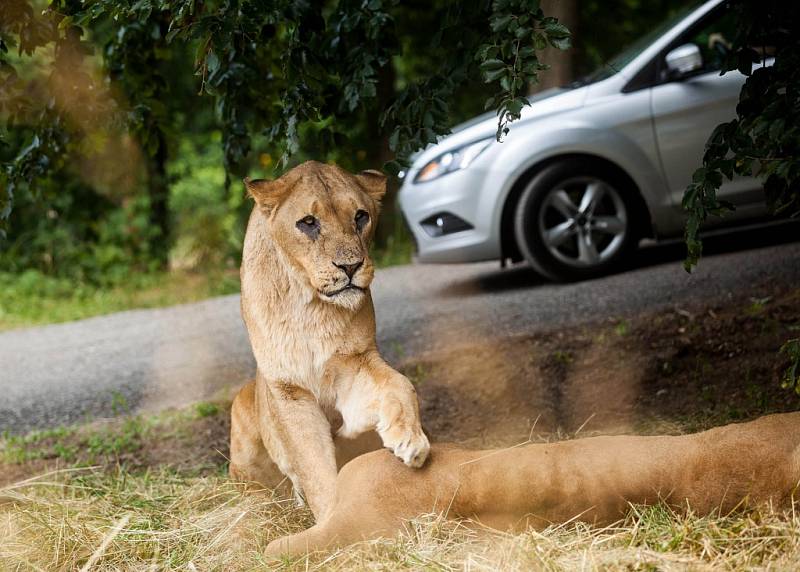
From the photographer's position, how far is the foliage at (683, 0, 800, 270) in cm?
348

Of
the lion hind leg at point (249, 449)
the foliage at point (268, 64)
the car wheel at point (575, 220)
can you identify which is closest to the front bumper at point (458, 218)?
the car wheel at point (575, 220)

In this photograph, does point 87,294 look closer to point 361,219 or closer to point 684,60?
point 684,60

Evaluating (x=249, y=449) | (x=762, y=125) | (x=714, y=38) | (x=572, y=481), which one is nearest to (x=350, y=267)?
(x=572, y=481)

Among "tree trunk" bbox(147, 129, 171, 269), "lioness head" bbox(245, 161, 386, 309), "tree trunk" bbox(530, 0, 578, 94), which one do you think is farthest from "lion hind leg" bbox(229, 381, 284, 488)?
"tree trunk" bbox(147, 129, 171, 269)

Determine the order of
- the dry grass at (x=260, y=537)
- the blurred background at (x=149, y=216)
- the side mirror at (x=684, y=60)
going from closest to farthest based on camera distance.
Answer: the dry grass at (x=260, y=537) → the side mirror at (x=684, y=60) → the blurred background at (x=149, y=216)

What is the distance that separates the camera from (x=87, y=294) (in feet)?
38.2

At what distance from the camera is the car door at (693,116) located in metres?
7.76

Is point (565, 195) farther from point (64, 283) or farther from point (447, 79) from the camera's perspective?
point (64, 283)

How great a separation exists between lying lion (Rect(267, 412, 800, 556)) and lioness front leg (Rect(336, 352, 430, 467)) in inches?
3.2

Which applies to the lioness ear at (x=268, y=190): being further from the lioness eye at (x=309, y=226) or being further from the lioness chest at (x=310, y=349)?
the lioness chest at (x=310, y=349)

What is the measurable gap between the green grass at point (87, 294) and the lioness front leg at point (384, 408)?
720 centimetres

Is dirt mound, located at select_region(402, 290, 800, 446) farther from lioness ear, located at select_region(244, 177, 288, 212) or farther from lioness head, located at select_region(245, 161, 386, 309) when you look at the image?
lioness ear, located at select_region(244, 177, 288, 212)

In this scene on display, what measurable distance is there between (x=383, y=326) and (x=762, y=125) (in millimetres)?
4504

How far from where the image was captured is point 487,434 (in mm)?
4988
